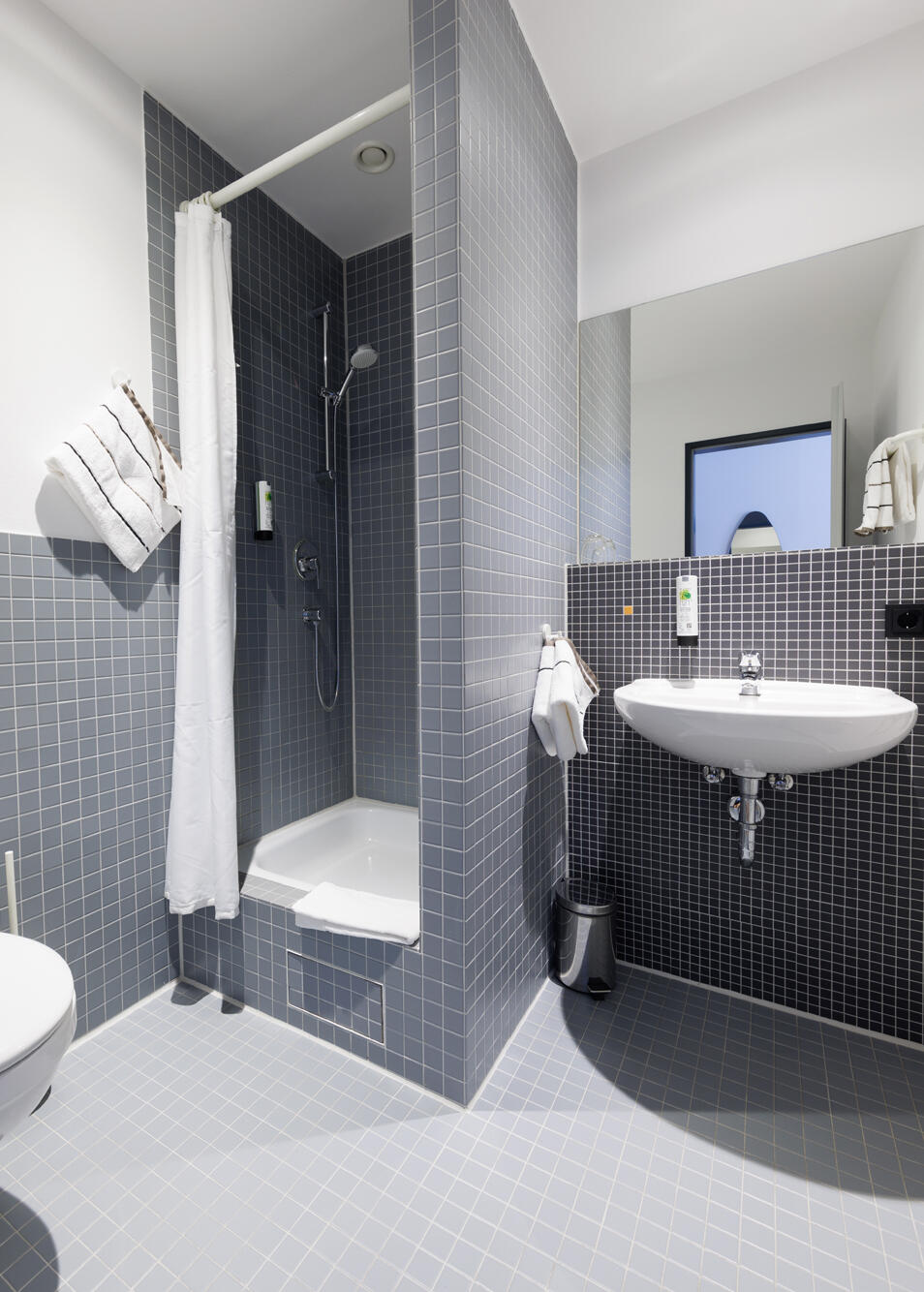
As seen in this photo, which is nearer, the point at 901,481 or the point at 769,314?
the point at 901,481

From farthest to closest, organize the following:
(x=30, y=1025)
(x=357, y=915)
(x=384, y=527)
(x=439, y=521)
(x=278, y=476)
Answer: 1. (x=384, y=527)
2. (x=278, y=476)
3. (x=357, y=915)
4. (x=439, y=521)
5. (x=30, y=1025)

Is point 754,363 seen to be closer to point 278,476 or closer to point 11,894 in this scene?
point 278,476

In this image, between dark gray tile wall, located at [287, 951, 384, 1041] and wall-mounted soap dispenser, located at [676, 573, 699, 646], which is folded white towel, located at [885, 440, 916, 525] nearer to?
wall-mounted soap dispenser, located at [676, 573, 699, 646]

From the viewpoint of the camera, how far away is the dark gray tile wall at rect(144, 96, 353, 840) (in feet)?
6.73

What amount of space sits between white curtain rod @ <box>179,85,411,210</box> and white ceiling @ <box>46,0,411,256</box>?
0.69ft

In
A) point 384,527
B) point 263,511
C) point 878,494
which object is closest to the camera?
point 878,494

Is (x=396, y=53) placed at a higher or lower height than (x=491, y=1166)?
higher

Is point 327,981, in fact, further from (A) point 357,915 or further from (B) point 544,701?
(B) point 544,701

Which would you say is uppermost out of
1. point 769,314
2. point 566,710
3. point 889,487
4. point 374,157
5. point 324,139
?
point 374,157

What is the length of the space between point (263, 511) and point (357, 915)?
4.44 feet

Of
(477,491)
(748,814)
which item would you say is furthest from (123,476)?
(748,814)

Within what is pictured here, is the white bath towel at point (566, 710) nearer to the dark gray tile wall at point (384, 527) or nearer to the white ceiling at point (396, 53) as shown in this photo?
the dark gray tile wall at point (384, 527)

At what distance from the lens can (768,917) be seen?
1682 mm

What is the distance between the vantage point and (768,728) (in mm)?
1230
